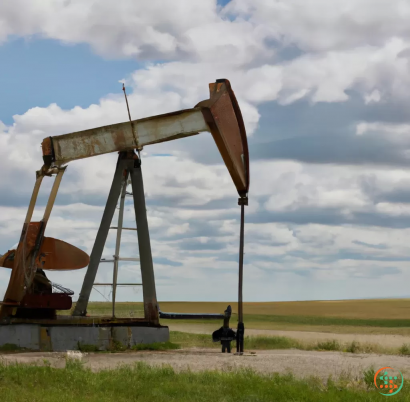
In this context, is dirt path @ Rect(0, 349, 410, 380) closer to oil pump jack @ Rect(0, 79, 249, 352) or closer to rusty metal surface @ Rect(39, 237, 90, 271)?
oil pump jack @ Rect(0, 79, 249, 352)

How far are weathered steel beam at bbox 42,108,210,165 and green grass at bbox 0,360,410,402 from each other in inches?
213

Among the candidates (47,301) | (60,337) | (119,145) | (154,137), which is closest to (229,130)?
(154,137)

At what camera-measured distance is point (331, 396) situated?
27.5ft

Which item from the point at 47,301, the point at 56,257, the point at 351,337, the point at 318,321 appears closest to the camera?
the point at 47,301

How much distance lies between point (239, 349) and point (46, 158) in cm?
538

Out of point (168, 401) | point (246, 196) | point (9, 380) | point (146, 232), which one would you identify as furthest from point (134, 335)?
point (168, 401)

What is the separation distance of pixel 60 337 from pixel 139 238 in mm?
2683

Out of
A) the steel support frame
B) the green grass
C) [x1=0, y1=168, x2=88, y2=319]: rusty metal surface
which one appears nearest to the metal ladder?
the steel support frame

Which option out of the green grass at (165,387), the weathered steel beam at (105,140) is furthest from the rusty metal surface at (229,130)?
the green grass at (165,387)

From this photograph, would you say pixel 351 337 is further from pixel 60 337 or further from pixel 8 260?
pixel 8 260

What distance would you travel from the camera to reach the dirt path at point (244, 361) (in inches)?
438

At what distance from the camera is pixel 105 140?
14.5 metres

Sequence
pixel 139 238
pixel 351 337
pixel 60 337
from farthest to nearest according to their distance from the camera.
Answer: pixel 351 337
pixel 139 238
pixel 60 337

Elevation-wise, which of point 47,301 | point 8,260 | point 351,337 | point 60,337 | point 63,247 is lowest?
point 351,337
